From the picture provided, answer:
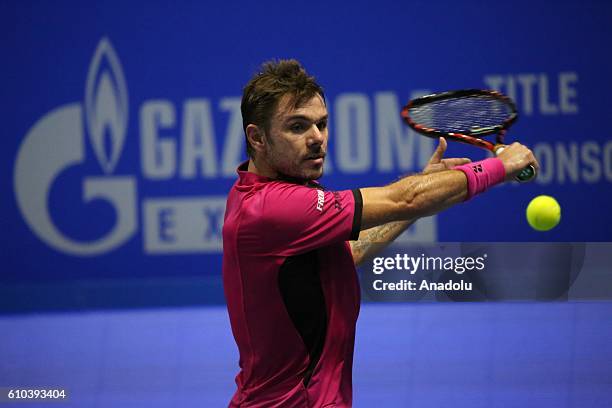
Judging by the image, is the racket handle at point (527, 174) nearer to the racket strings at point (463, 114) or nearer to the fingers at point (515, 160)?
the fingers at point (515, 160)

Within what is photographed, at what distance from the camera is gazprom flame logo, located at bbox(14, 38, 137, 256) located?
7.64 m

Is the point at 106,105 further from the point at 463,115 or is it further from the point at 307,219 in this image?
the point at 307,219

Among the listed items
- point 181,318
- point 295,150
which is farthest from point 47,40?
point 295,150

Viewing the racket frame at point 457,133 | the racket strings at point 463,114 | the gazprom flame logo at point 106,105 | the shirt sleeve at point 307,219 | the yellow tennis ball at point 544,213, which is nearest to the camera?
the shirt sleeve at point 307,219

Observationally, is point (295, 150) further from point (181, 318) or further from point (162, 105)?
point (162, 105)

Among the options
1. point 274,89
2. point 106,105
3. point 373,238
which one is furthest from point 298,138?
point 106,105

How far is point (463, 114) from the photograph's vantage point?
3.38 m

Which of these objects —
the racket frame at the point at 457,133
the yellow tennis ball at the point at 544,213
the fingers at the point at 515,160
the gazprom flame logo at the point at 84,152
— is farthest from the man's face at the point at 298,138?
the gazprom flame logo at the point at 84,152

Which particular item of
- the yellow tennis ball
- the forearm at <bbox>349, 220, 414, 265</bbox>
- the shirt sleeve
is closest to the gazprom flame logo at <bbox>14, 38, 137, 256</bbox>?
the yellow tennis ball

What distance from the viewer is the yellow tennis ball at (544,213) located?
15.7 ft

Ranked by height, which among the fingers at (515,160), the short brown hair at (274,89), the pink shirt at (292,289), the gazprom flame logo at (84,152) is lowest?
the pink shirt at (292,289)

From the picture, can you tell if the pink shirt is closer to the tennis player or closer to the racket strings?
the tennis player

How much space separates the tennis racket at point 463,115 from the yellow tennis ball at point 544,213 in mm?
1469

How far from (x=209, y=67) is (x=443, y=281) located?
8.85 ft
